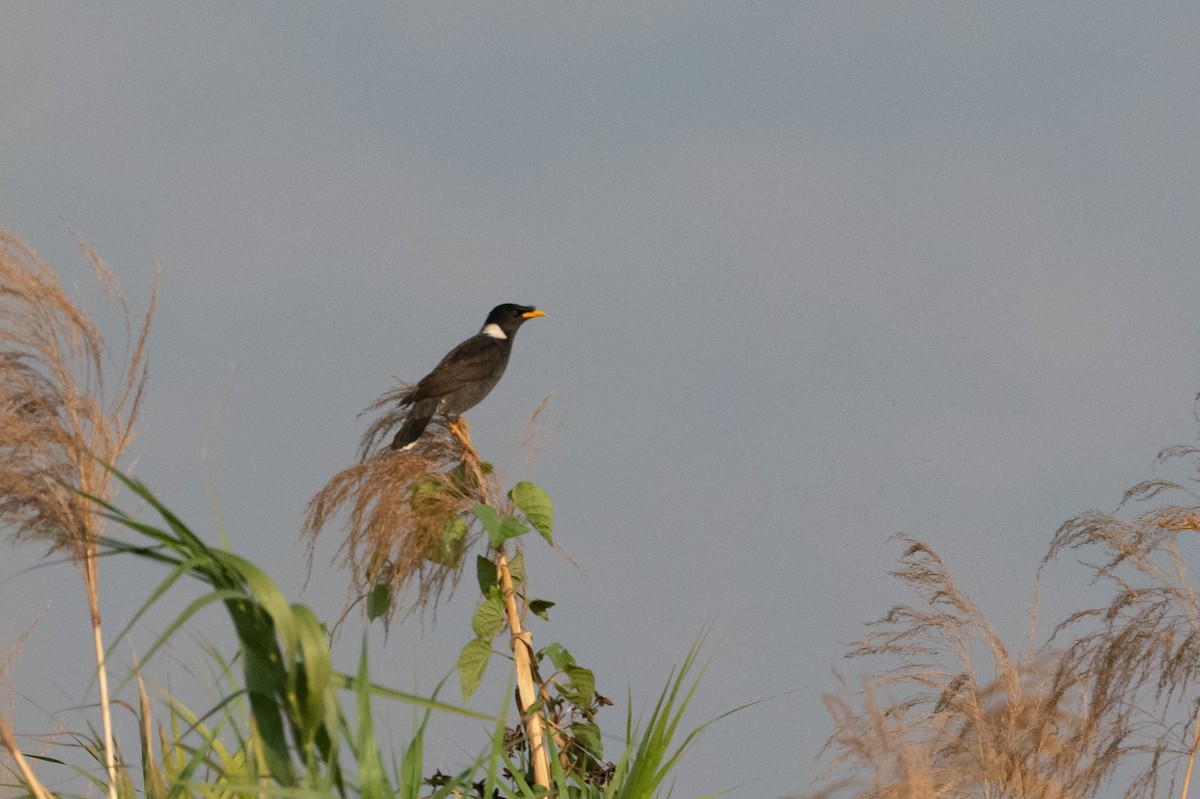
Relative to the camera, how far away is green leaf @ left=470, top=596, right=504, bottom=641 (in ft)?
14.1

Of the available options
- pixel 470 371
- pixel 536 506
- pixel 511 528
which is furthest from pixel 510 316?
pixel 511 528

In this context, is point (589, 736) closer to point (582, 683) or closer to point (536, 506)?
point (582, 683)

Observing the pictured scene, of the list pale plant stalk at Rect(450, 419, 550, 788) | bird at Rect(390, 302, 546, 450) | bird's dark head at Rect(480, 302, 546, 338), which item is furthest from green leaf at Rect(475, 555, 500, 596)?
bird's dark head at Rect(480, 302, 546, 338)

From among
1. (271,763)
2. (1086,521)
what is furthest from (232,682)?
(1086,521)

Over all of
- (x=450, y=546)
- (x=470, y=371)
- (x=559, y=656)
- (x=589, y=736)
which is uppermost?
(x=470, y=371)

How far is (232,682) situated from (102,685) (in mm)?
1344

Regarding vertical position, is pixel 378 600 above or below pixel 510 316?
below

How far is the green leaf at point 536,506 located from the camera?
14.4ft

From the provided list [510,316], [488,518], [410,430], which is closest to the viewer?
[488,518]

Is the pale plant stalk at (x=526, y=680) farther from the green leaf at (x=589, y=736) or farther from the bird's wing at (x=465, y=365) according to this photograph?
the bird's wing at (x=465, y=365)

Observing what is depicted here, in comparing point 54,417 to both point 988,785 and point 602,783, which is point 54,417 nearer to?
point 602,783

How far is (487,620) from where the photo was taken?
169 inches

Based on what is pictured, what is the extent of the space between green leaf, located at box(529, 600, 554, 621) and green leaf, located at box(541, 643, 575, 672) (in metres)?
0.11

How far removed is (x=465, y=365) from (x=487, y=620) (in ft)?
8.85
